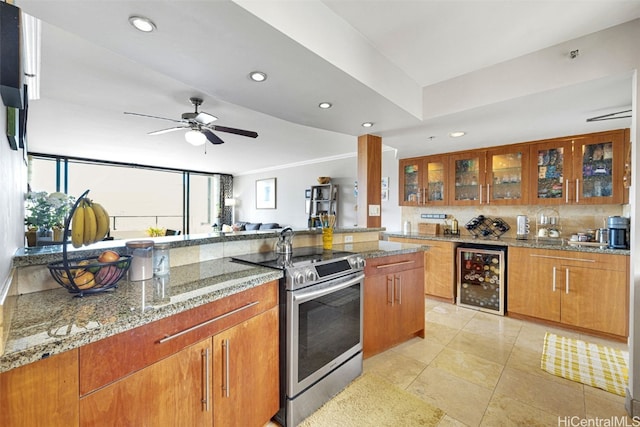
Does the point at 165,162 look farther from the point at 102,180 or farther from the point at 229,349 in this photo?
the point at 229,349

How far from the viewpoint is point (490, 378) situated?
200 centimetres

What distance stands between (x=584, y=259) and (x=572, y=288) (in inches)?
12.5

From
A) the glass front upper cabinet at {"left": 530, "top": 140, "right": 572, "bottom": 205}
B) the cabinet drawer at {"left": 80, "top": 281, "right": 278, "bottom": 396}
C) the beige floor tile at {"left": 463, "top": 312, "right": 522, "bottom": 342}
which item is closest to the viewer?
Answer: the cabinet drawer at {"left": 80, "top": 281, "right": 278, "bottom": 396}

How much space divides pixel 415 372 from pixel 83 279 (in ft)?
7.14

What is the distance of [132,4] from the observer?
1.13 metres

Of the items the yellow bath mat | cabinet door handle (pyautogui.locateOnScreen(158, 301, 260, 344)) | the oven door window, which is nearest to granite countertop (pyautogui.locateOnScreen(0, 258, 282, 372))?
cabinet door handle (pyautogui.locateOnScreen(158, 301, 260, 344))

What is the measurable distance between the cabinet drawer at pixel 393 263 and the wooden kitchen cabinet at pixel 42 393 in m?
1.73

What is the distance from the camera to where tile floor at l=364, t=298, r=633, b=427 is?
1649 millimetres

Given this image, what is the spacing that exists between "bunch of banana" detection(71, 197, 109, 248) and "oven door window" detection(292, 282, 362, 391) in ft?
3.41

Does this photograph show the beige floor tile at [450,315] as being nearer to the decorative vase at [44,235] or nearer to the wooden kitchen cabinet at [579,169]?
the wooden kitchen cabinet at [579,169]

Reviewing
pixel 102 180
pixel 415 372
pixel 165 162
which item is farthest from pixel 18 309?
pixel 102 180

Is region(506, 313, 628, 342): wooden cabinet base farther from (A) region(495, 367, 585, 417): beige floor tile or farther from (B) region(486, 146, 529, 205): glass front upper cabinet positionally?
(B) region(486, 146, 529, 205): glass front upper cabinet

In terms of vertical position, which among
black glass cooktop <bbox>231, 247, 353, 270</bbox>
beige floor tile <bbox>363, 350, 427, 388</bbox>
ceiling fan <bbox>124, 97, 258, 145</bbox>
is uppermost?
ceiling fan <bbox>124, 97, 258, 145</bbox>

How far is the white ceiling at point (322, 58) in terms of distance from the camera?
1.29 metres
